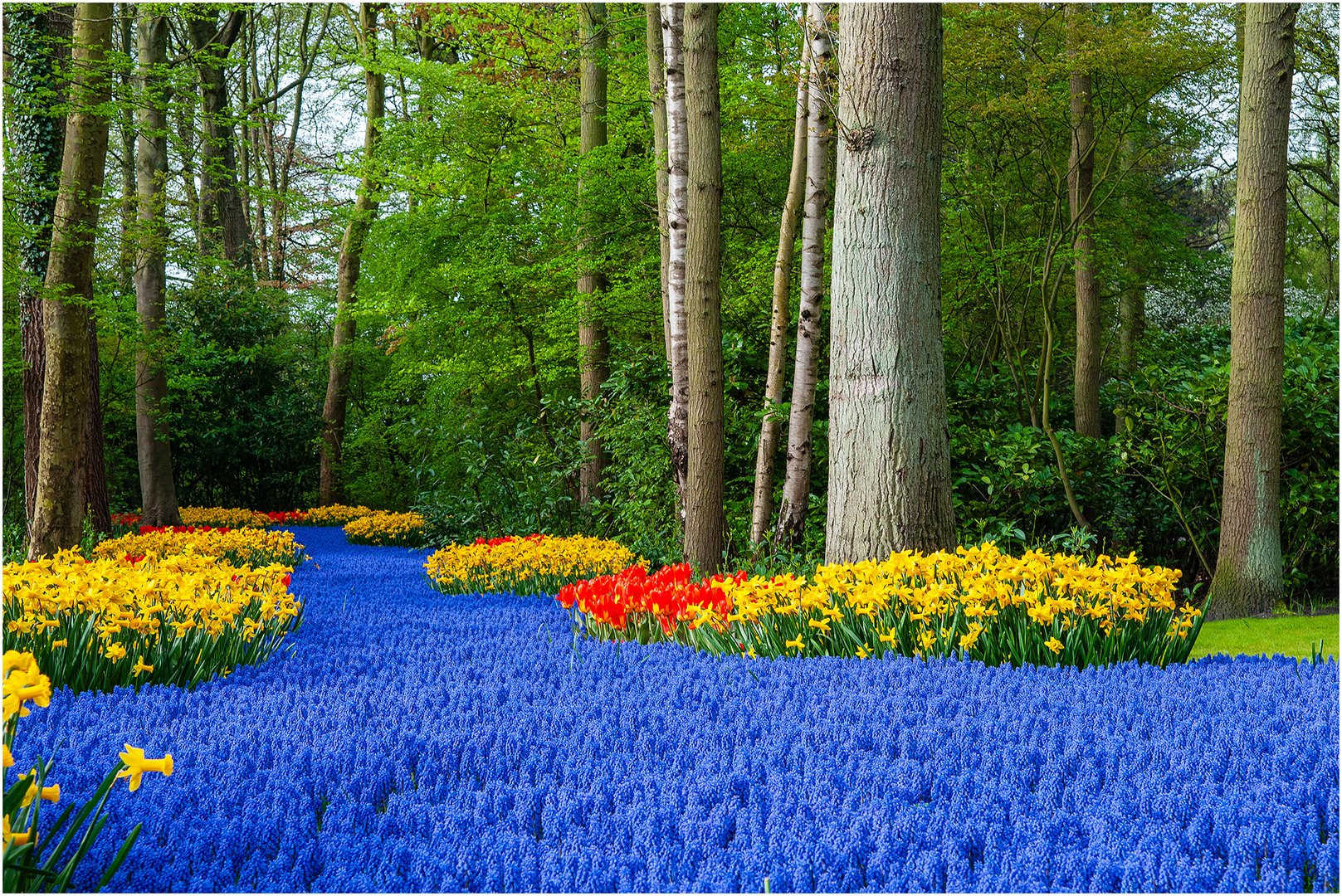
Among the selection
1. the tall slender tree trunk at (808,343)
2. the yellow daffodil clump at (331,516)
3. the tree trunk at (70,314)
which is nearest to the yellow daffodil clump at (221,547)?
the tree trunk at (70,314)

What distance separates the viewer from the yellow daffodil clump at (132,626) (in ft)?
12.5

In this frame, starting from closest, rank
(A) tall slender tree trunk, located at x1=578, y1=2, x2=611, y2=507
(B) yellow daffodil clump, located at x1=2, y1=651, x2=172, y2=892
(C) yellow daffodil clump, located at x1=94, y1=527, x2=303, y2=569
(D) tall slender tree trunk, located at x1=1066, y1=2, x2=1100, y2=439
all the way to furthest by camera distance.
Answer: (B) yellow daffodil clump, located at x1=2, y1=651, x2=172, y2=892 → (C) yellow daffodil clump, located at x1=94, y1=527, x2=303, y2=569 → (D) tall slender tree trunk, located at x1=1066, y1=2, x2=1100, y2=439 → (A) tall slender tree trunk, located at x1=578, y1=2, x2=611, y2=507

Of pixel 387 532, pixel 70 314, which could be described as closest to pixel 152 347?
pixel 387 532

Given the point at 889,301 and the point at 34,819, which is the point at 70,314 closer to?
the point at 889,301

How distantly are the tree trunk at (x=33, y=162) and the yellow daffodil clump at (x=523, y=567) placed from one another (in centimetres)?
Result: 357

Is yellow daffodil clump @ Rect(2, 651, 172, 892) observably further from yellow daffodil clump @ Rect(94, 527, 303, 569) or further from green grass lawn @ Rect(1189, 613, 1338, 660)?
yellow daffodil clump @ Rect(94, 527, 303, 569)

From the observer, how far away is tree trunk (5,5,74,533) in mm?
8438

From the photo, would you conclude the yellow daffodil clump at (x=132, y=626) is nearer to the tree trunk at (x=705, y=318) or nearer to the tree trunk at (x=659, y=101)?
the tree trunk at (x=705, y=318)

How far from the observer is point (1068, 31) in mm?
9289

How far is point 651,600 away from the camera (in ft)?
16.8

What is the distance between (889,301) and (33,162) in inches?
340

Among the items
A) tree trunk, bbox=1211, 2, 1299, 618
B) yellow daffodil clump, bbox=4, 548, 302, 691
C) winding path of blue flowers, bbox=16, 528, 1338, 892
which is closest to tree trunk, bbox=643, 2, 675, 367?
tree trunk, bbox=1211, 2, 1299, 618

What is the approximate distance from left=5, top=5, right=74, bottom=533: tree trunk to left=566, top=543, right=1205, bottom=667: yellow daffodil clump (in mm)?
6863

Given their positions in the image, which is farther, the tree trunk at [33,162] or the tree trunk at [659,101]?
the tree trunk at [659,101]
